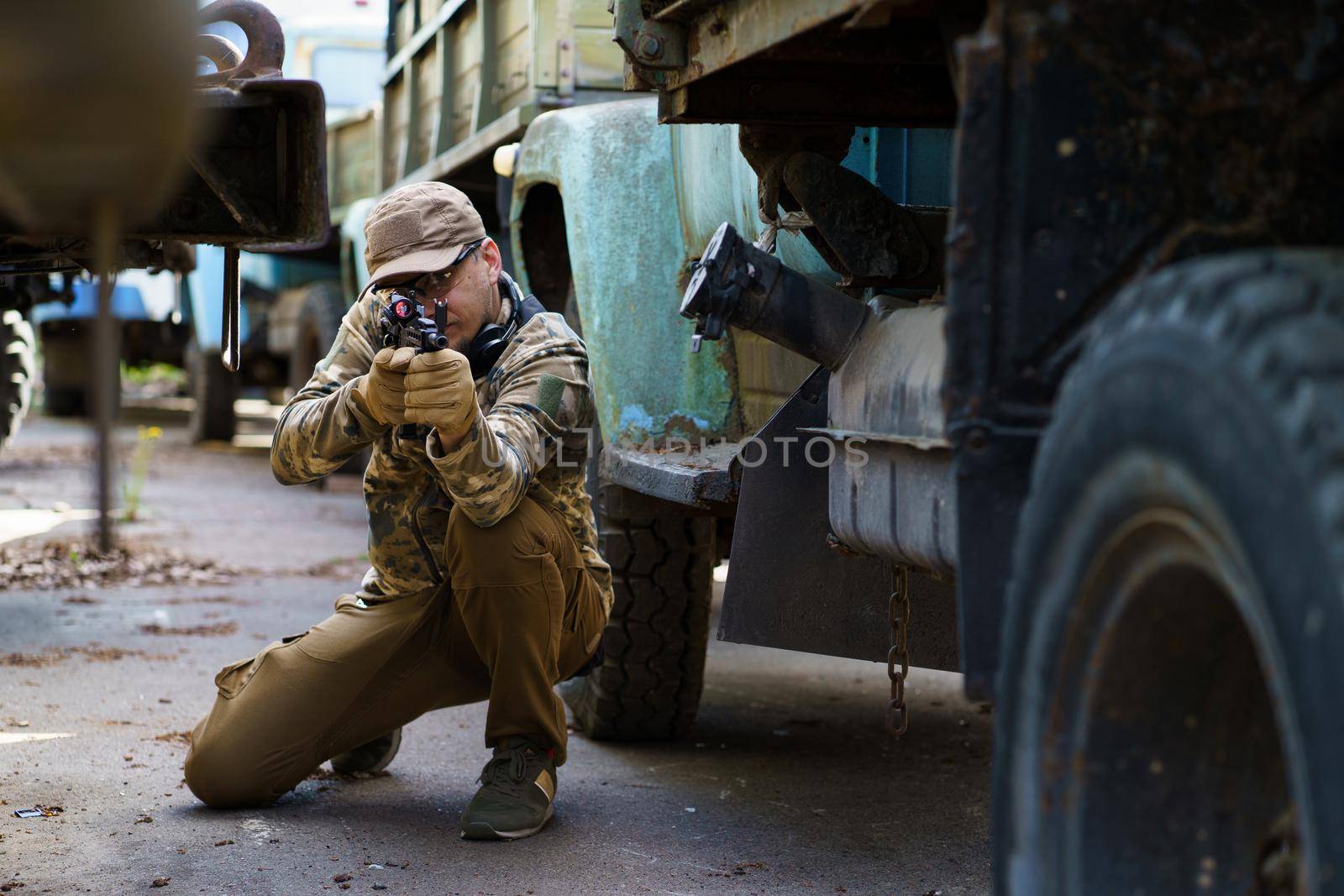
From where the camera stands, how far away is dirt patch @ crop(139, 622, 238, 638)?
4777mm

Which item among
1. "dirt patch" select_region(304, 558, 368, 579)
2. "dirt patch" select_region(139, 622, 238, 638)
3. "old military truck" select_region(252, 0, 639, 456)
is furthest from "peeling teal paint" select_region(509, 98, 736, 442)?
"dirt patch" select_region(304, 558, 368, 579)

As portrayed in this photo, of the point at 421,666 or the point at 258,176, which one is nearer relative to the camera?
the point at 258,176

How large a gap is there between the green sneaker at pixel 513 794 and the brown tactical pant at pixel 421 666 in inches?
1.4

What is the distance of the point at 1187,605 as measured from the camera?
4.29ft

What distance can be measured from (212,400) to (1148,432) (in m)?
11.4

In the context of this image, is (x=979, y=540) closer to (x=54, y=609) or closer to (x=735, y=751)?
(x=735, y=751)

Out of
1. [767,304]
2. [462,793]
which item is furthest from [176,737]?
[767,304]

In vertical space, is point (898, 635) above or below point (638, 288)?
below

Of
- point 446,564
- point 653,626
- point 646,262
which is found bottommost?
point 653,626

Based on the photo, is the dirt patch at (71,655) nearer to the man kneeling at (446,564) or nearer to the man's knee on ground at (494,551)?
the man kneeling at (446,564)

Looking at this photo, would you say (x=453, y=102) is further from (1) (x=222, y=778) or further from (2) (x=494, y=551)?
(1) (x=222, y=778)

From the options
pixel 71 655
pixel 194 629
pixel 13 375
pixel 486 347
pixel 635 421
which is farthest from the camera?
pixel 13 375

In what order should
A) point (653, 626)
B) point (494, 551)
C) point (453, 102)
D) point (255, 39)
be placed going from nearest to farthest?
point (255, 39) < point (494, 551) < point (653, 626) < point (453, 102)

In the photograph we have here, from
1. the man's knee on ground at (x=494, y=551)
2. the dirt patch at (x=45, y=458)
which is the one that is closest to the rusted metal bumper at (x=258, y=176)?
the man's knee on ground at (x=494, y=551)
